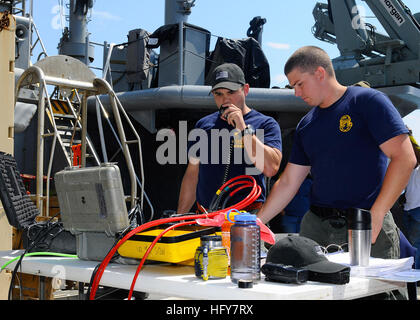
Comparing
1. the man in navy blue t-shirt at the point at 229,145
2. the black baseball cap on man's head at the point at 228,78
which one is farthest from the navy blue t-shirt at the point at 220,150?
the black baseball cap on man's head at the point at 228,78

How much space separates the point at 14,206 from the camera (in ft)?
7.52

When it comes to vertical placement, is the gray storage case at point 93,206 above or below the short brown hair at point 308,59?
below

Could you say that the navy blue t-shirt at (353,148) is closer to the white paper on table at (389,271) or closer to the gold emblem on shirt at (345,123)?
the gold emblem on shirt at (345,123)

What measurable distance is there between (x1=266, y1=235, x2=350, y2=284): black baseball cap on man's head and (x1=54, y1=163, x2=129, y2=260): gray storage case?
0.58 m

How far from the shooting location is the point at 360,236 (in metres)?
1.64

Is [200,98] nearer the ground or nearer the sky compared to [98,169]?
nearer the sky

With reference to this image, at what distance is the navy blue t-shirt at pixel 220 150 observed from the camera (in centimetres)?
269

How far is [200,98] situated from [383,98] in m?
4.87

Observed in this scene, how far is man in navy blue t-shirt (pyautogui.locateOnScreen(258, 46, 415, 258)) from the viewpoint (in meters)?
2.10

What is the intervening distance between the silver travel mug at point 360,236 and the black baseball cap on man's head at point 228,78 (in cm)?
120

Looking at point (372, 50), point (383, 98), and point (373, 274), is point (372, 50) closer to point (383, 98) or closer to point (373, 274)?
point (383, 98)

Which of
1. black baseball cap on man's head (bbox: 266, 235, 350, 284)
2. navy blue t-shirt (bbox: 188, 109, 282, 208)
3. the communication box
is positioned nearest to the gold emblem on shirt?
→ navy blue t-shirt (bbox: 188, 109, 282, 208)

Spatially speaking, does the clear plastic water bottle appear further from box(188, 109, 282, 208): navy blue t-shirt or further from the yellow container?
box(188, 109, 282, 208): navy blue t-shirt

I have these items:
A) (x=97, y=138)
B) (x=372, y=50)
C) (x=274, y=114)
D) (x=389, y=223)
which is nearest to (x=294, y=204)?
(x=274, y=114)
